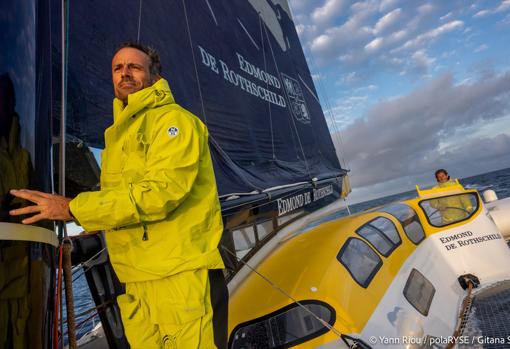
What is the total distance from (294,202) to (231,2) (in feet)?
9.72

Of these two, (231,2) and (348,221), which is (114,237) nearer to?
(348,221)

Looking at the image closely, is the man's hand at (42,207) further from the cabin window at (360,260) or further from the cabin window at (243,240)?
the cabin window at (243,240)

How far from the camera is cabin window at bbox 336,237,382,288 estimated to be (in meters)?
2.77

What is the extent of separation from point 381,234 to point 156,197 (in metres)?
3.15

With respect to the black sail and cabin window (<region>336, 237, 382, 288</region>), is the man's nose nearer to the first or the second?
the black sail

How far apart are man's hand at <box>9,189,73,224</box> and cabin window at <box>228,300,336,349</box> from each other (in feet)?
5.29

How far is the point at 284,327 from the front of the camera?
7.63 ft

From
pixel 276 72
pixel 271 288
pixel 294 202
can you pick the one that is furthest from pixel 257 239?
pixel 276 72

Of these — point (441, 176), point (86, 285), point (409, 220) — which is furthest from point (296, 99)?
point (86, 285)

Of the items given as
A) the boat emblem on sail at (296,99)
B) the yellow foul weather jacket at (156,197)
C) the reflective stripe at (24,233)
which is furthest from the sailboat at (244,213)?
the boat emblem on sail at (296,99)

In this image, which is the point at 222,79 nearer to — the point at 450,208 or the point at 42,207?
the point at 42,207

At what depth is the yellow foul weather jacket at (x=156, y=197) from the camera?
1169 millimetres

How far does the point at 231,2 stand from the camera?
16.6 ft

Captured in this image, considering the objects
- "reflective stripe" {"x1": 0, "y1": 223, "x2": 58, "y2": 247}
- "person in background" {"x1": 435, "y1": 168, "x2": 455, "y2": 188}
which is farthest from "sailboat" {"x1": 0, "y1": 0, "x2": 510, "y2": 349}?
"person in background" {"x1": 435, "y1": 168, "x2": 455, "y2": 188}
